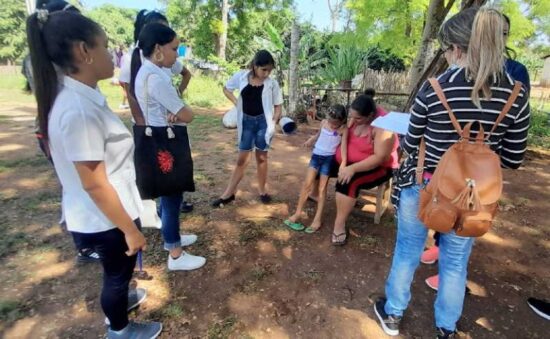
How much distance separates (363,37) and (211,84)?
6.58 metres

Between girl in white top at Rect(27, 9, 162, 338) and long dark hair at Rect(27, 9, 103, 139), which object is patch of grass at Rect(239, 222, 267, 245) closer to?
girl in white top at Rect(27, 9, 162, 338)

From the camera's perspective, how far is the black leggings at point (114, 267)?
5.35ft

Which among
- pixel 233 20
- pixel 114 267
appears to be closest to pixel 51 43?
pixel 114 267

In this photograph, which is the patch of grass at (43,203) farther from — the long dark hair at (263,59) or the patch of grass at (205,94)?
the patch of grass at (205,94)

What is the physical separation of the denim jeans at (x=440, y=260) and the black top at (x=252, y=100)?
211 centimetres

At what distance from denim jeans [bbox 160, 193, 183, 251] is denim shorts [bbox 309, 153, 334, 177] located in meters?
1.45

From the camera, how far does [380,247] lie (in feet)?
10.6

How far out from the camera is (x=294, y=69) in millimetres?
8430

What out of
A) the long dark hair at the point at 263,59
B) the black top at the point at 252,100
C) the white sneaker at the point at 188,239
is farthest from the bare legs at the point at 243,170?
the long dark hair at the point at 263,59

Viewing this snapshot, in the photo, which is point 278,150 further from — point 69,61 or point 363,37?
point 363,37

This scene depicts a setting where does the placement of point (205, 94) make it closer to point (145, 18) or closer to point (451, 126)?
point (145, 18)

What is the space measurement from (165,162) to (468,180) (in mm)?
1825

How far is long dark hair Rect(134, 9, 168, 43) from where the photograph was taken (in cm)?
291

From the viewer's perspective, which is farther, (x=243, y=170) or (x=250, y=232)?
(x=243, y=170)
